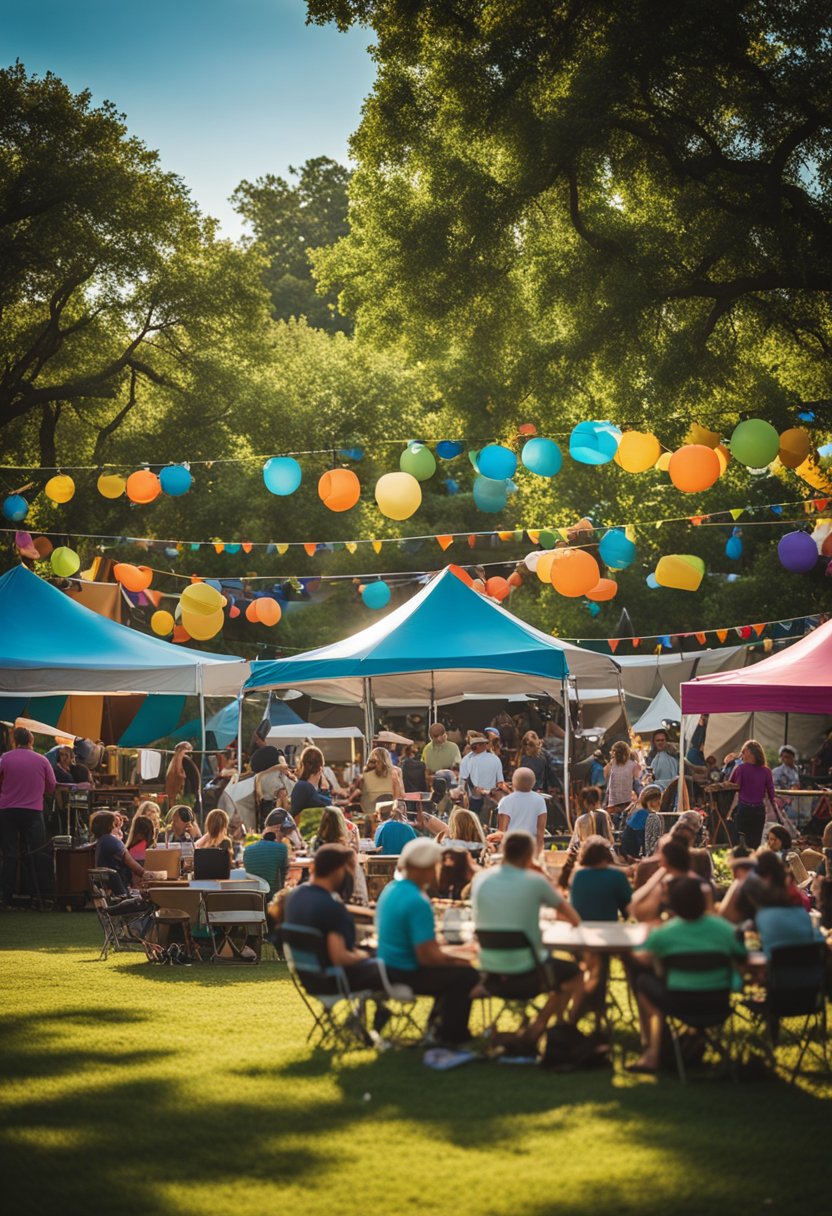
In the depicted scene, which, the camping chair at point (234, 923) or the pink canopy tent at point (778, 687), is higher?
the pink canopy tent at point (778, 687)

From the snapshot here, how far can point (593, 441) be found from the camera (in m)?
15.9

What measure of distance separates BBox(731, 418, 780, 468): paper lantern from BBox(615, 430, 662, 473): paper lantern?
130 cm

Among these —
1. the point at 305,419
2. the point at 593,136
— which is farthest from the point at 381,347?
the point at 305,419

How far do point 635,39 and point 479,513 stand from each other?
71.9 feet

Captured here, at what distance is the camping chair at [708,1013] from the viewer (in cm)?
629

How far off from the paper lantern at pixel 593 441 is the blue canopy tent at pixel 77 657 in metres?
5.57

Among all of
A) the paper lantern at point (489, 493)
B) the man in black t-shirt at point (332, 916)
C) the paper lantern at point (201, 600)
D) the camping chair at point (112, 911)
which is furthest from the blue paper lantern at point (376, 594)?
the man in black t-shirt at point (332, 916)

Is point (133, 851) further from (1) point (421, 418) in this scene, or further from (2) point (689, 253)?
(1) point (421, 418)

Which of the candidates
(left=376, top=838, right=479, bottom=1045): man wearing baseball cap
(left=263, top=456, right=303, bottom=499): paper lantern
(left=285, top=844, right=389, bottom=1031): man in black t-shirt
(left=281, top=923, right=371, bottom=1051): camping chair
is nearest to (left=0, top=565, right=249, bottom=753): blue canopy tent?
(left=263, top=456, right=303, bottom=499): paper lantern

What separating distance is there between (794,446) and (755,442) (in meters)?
0.82

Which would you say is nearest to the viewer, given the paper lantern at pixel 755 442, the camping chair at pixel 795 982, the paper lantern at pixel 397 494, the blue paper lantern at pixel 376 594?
the camping chair at pixel 795 982

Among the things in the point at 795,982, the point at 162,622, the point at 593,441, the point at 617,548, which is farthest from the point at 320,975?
the point at 162,622

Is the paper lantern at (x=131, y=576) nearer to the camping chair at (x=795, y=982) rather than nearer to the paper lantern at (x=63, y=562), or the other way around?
the paper lantern at (x=63, y=562)

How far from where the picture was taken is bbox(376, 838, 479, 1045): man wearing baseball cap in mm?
7023
